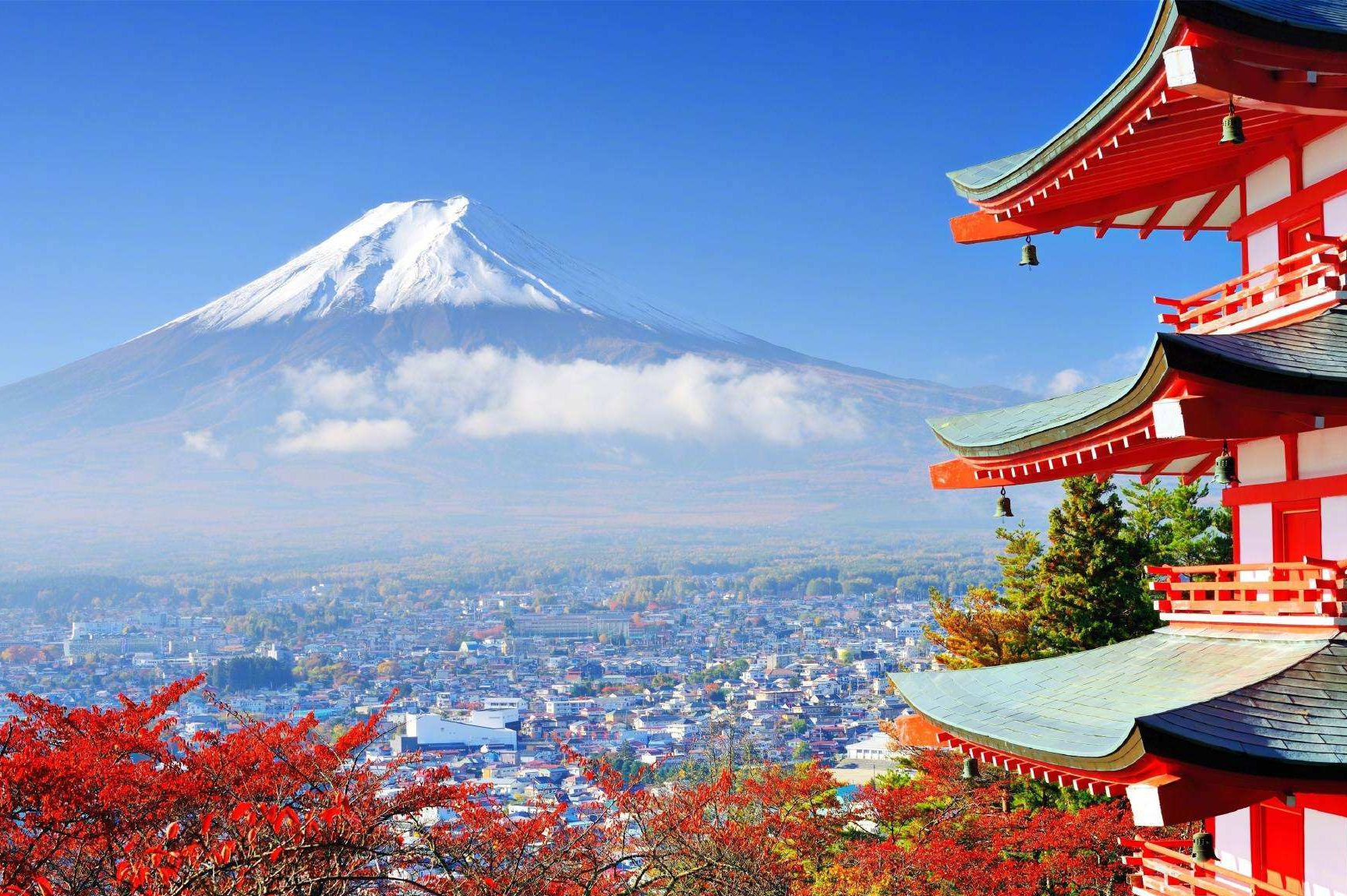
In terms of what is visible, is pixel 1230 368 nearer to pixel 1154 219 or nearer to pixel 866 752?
pixel 1154 219

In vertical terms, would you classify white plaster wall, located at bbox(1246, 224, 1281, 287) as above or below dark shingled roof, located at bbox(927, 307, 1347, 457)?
above

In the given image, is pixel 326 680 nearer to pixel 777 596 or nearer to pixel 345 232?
pixel 777 596

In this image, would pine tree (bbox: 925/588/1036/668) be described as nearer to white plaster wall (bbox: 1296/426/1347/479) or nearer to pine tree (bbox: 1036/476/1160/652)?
pine tree (bbox: 1036/476/1160/652)

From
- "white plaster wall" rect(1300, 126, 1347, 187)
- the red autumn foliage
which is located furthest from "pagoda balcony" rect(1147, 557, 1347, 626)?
the red autumn foliage

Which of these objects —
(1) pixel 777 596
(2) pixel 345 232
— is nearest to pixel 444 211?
(2) pixel 345 232

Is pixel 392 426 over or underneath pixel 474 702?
over

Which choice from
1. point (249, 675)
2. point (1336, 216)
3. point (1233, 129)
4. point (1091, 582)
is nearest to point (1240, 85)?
point (1233, 129)
